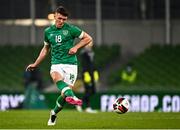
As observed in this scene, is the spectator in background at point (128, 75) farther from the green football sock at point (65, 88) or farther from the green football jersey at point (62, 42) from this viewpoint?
the green football sock at point (65, 88)

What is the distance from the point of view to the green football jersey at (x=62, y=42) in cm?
1467

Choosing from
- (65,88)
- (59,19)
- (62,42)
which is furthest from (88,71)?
(65,88)

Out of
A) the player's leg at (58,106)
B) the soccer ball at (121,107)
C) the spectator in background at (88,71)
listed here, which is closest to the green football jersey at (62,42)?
the player's leg at (58,106)

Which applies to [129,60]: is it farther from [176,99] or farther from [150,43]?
A: [176,99]

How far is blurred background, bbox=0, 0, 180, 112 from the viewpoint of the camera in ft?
111

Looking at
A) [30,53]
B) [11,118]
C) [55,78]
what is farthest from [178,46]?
[55,78]

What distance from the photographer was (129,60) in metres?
36.0

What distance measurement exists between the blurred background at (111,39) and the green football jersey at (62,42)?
16715 millimetres

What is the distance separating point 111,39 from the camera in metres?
38.0

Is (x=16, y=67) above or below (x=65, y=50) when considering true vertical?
below

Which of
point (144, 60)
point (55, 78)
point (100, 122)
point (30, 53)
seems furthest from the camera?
point (30, 53)

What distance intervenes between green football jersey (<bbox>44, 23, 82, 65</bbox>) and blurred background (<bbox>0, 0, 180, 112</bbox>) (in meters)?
16.7

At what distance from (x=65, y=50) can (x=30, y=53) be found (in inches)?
885

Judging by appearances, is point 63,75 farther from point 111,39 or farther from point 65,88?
point 111,39
